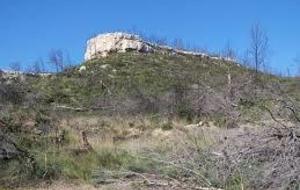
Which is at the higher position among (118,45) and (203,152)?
(118,45)

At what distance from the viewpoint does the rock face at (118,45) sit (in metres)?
58.1

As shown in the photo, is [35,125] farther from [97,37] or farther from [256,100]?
[97,37]

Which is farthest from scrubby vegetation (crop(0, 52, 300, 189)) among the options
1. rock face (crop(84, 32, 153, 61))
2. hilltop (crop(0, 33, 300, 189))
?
rock face (crop(84, 32, 153, 61))

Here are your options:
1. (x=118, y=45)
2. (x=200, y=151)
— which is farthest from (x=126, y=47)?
(x=200, y=151)

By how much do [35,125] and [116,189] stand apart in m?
8.50

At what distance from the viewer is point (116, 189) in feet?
26.2

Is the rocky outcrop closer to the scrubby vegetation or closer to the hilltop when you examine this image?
the hilltop

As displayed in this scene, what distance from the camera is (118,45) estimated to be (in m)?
58.8

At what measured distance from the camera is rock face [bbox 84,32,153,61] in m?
58.1

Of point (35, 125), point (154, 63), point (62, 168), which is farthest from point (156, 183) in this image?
point (154, 63)

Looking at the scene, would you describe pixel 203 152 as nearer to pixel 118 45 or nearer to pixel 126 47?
pixel 126 47

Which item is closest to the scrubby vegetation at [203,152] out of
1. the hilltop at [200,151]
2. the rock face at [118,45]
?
the hilltop at [200,151]

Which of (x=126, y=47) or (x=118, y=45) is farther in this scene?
(x=118, y=45)

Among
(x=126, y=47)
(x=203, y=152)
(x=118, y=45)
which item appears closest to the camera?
(x=203, y=152)
